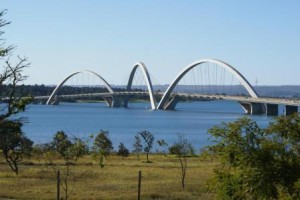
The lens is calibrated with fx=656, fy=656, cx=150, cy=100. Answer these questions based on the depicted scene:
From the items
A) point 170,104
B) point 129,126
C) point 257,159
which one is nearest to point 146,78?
point 170,104

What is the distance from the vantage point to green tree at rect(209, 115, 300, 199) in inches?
350

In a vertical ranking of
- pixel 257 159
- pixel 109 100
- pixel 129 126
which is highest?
pixel 257 159

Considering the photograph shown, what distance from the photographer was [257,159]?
909 centimetres

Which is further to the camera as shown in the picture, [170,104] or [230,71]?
[170,104]

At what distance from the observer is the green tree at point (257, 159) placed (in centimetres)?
889

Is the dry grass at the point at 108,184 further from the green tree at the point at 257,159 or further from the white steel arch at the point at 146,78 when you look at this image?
the white steel arch at the point at 146,78

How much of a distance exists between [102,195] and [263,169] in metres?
10.6

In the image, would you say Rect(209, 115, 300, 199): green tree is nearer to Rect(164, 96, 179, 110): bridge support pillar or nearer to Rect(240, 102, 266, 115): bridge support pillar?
Rect(240, 102, 266, 115): bridge support pillar

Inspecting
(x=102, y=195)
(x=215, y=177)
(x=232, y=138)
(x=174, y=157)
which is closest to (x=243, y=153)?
(x=232, y=138)

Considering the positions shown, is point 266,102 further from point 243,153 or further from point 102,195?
point 243,153

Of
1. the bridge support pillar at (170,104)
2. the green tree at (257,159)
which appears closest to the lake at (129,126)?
the bridge support pillar at (170,104)

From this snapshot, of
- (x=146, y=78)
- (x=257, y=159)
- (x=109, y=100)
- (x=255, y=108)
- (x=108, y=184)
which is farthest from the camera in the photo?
(x=109, y=100)

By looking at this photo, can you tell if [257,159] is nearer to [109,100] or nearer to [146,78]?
[146,78]

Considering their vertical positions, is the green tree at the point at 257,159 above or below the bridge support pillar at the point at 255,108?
above
